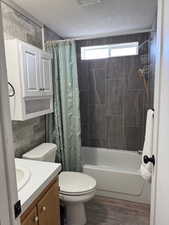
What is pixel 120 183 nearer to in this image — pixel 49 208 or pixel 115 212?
pixel 115 212

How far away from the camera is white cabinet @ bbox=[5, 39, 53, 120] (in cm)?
150

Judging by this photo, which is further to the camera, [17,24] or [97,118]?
[97,118]

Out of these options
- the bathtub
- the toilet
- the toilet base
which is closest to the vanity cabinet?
the toilet

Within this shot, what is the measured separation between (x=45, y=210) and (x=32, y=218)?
0.53ft

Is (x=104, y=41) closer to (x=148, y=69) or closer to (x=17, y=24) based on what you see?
(x=148, y=69)

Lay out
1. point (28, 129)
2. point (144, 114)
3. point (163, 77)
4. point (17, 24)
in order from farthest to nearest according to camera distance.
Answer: point (144, 114) < point (28, 129) < point (17, 24) < point (163, 77)

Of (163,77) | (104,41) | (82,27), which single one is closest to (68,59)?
(82,27)

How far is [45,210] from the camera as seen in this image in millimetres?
1159

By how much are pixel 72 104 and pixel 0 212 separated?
1.63 meters

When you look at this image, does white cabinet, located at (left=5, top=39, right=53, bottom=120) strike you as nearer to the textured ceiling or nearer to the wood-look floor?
the textured ceiling

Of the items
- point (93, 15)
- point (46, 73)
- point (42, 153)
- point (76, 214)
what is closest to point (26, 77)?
point (46, 73)

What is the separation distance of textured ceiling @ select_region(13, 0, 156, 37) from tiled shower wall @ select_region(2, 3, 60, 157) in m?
0.12

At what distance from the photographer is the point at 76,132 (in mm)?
2129

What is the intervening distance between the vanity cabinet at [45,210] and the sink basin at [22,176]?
0.46ft
